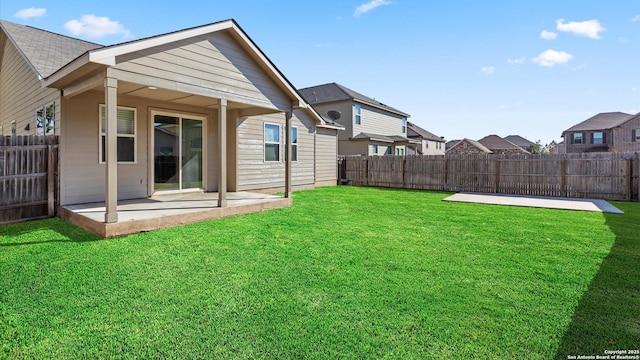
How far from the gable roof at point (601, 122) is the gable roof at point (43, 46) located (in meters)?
46.8

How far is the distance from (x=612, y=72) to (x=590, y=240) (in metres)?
15.3

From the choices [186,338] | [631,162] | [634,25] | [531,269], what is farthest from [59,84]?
[631,162]

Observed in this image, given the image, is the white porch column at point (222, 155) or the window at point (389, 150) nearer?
the white porch column at point (222, 155)

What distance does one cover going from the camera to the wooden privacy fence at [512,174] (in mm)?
10961

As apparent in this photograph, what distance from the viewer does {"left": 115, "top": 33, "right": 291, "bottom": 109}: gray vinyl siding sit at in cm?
576

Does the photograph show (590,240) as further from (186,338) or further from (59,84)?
(59,84)

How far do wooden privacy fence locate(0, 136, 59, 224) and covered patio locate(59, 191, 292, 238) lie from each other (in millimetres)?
505

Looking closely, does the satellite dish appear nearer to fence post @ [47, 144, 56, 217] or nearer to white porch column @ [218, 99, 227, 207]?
white porch column @ [218, 99, 227, 207]

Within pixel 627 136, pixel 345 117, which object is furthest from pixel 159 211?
pixel 627 136

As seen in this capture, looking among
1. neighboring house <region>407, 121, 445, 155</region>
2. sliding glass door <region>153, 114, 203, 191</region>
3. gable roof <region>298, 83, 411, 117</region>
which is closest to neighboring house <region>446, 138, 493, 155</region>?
neighboring house <region>407, 121, 445, 155</region>

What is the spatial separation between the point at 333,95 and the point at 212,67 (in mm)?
16480

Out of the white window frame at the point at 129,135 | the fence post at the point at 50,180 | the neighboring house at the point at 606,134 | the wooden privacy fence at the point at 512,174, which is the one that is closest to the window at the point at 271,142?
the white window frame at the point at 129,135

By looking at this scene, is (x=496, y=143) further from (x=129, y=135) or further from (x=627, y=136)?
(x=129, y=135)

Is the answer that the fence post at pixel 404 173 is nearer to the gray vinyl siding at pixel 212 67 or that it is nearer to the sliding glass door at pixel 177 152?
the gray vinyl siding at pixel 212 67
